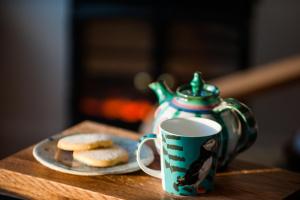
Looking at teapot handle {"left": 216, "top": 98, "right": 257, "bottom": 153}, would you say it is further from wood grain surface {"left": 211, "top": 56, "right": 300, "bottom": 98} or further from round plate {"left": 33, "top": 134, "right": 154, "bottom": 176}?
wood grain surface {"left": 211, "top": 56, "right": 300, "bottom": 98}

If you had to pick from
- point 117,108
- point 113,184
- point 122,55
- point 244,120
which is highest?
point 244,120

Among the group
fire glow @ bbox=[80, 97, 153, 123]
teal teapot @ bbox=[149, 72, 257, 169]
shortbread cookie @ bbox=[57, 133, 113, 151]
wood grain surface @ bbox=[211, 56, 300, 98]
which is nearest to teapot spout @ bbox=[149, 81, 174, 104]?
teal teapot @ bbox=[149, 72, 257, 169]

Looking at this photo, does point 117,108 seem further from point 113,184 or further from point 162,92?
point 113,184

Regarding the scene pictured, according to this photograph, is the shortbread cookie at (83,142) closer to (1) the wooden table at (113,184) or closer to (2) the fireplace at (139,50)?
(1) the wooden table at (113,184)

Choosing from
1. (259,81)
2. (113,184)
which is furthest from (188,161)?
(259,81)

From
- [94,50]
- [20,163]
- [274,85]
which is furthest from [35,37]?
[20,163]

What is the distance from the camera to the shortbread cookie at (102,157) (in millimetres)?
1207

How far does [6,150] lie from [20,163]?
2110mm

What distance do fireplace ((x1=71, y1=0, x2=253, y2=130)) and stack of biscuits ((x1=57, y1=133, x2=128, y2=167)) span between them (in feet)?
5.72

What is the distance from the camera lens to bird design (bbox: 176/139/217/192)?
111 cm

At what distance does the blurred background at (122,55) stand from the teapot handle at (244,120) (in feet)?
5.61

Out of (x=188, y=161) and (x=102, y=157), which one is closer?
(x=188, y=161)

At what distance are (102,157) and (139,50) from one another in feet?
6.45

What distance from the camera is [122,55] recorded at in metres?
3.19
